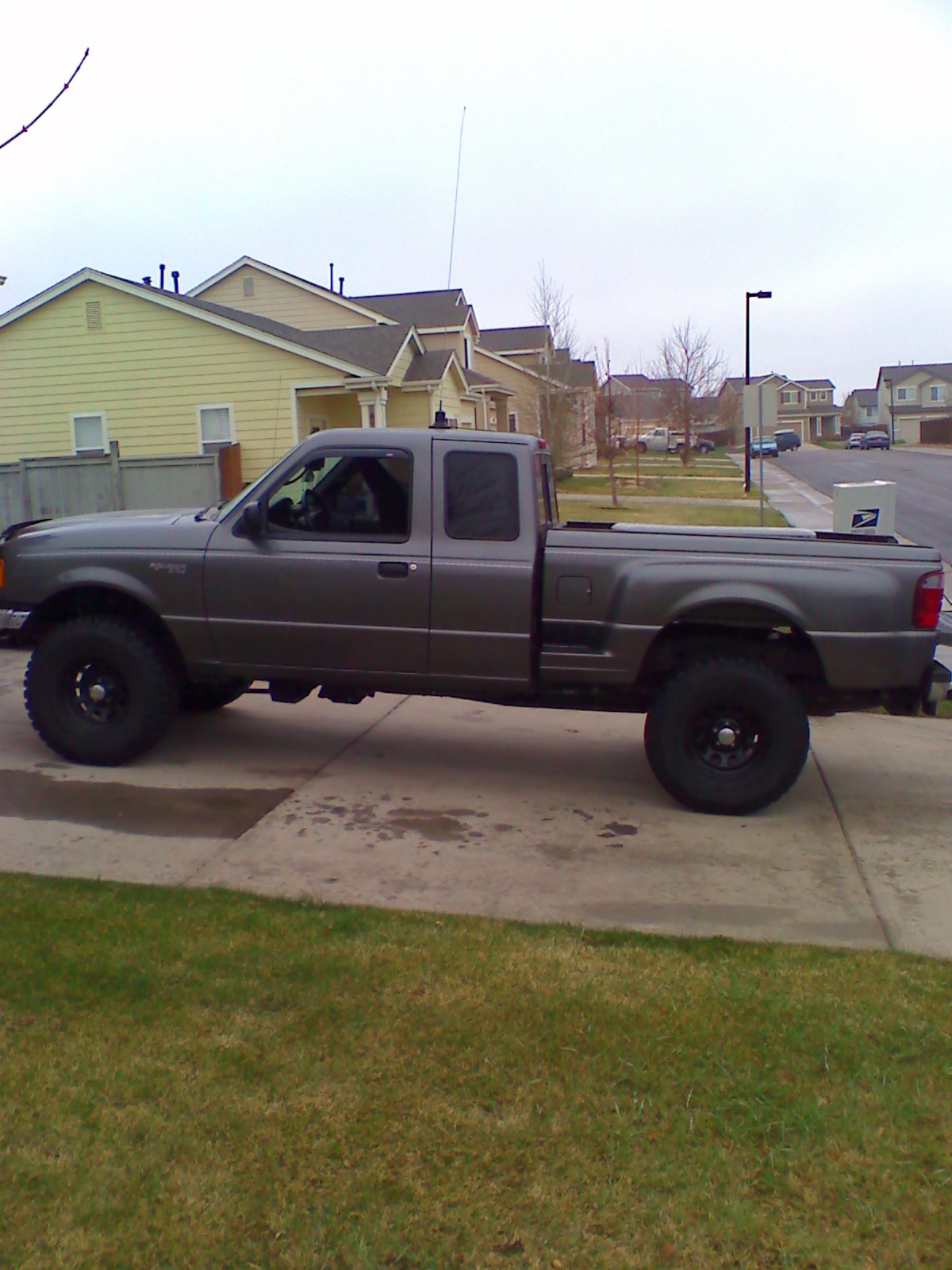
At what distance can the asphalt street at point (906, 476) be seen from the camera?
2288 centimetres

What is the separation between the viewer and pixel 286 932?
4.41m

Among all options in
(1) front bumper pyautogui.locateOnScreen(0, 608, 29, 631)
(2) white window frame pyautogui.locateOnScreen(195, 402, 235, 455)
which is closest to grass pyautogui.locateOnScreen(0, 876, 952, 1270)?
(1) front bumper pyautogui.locateOnScreen(0, 608, 29, 631)

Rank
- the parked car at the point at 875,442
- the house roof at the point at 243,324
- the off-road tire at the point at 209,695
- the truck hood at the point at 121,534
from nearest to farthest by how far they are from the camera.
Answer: the truck hood at the point at 121,534, the off-road tire at the point at 209,695, the house roof at the point at 243,324, the parked car at the point at 875,442

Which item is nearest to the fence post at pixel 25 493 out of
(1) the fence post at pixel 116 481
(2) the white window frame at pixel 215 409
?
(1) the fence post at pixel 116 481

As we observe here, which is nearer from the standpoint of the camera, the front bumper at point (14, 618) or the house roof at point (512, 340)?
the front bumper at point (14, 618)

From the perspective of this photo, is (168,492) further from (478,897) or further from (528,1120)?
(528,1120)

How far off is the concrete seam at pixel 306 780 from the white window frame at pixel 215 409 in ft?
45.0

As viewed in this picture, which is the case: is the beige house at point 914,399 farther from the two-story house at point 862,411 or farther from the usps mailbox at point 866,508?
the usps mailbox at point 866,508

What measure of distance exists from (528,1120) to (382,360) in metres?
20.1

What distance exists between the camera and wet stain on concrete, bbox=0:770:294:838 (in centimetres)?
572

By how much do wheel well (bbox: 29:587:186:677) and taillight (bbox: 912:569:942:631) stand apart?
3.98m

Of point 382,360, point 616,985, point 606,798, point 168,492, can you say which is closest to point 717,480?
point 382,360

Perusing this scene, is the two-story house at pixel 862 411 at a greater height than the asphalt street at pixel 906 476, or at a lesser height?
greater

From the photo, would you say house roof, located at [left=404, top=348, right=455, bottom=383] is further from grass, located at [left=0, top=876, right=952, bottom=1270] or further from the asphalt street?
grass, located at [left=0, top=876, right=952, bottom=1270]
